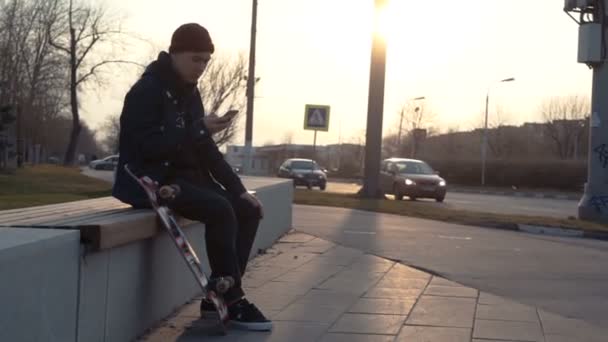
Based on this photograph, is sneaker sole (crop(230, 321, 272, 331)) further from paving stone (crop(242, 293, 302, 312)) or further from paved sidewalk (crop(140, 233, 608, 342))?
paving stone (crop(242, 293, 302, 312))

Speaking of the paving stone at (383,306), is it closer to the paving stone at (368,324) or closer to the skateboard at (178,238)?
the paving stone at (368,324)

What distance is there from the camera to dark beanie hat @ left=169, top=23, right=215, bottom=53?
5.18 m

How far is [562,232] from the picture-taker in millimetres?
14516

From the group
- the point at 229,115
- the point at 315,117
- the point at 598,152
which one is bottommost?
the point at 229,115

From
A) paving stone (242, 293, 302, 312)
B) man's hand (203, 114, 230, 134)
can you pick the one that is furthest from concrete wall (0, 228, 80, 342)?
paving stone (242, 293, 302, 312)

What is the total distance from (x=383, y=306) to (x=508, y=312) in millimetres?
921

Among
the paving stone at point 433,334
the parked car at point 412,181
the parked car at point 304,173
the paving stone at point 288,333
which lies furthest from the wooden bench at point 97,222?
the parked car at point 304,173

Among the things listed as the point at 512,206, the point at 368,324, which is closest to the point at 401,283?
the point at 368,324

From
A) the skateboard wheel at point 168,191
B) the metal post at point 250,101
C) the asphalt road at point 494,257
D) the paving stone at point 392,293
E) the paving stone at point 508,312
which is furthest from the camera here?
the metal post at point 250,101

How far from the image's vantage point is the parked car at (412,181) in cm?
2719

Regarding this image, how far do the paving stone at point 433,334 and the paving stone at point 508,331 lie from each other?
0.09m

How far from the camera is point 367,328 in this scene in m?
5.46

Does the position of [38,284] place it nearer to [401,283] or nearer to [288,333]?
[288,333]

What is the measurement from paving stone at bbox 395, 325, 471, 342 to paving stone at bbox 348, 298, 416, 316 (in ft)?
1.58
